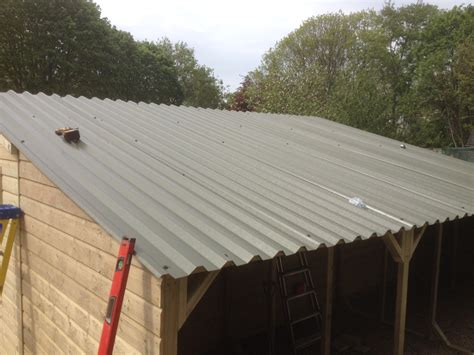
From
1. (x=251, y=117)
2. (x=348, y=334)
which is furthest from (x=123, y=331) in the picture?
(x=251, y=117)

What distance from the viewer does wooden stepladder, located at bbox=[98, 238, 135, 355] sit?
2.52 metres

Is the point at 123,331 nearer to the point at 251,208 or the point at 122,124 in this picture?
the point at 251,208

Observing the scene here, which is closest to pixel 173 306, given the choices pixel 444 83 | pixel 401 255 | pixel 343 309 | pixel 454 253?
pixel 401 255

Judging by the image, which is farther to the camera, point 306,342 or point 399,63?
point 399,63

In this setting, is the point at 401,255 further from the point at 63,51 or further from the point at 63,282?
the point at 63,51

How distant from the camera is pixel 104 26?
77.9 feet

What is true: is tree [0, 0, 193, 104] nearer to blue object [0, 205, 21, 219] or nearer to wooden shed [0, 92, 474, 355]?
wooden shed [0, 92, 474, 355]

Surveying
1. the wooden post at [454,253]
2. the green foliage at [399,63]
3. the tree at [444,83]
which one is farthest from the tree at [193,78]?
the wooden post at [454,253]

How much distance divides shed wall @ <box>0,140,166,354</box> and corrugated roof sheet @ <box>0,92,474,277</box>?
9.6 inches

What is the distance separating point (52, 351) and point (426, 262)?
8.41m

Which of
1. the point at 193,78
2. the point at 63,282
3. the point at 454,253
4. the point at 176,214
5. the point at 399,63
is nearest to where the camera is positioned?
the point at 176,214

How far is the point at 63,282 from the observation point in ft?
12.2

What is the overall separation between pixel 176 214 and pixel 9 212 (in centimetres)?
232

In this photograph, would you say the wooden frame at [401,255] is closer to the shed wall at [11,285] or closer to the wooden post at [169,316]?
the wooden post at [169,316]
